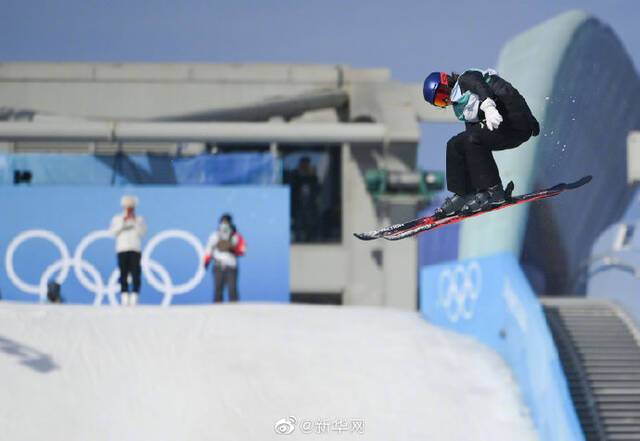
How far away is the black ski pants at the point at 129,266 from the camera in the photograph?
19.2 meters

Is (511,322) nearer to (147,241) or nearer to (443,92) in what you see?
(147,241)

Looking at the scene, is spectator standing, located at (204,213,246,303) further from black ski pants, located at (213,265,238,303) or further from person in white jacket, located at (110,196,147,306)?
person in white jacket, located at (110,196,147,306)

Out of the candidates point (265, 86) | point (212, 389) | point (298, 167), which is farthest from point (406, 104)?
point (212, 389)

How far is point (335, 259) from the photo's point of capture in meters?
31.5

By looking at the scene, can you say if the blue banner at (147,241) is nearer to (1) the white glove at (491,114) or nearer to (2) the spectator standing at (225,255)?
(2) the spectator standing at (225,255)

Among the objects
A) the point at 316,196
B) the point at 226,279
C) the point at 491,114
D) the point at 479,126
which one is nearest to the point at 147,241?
the point at 226,279

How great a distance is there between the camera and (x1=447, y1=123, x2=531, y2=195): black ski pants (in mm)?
8312

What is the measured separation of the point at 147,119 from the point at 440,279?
473 inches

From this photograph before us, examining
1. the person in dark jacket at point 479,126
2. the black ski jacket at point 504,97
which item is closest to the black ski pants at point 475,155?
the person in dark jacket at point 479,126

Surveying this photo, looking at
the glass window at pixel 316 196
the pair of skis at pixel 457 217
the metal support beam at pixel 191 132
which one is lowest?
the pair of skis at pixel 457 217

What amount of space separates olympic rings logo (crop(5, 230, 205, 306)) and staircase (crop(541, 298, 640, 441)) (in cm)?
681

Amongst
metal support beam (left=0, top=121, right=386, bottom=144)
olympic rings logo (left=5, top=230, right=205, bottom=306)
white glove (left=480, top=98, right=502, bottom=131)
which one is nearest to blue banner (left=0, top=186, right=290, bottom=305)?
olympic rings logo (left=5, top=230, right=205, bottom=306)

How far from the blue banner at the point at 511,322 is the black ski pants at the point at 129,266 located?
5.30m

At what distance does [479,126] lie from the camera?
8.56 m
